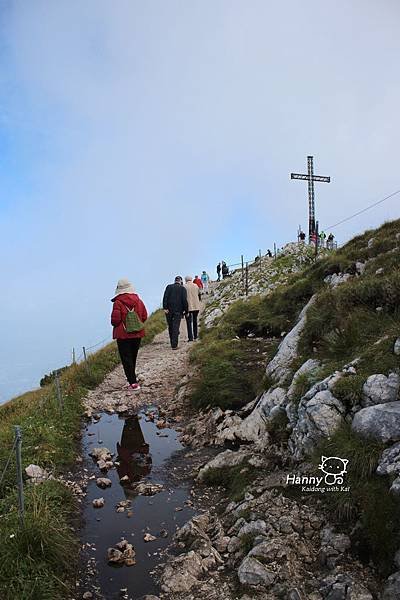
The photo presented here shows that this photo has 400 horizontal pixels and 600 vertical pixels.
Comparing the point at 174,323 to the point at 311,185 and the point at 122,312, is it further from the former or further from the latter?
the point at 311,185

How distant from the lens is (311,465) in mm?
5758

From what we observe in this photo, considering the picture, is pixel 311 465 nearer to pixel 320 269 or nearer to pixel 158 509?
pixel 158 509

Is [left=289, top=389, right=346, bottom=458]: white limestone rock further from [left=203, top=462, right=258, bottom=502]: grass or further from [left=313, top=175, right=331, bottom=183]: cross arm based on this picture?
[left=313, top=175, right=331, bottom=183]: cross arm

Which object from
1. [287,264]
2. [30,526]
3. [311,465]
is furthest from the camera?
[287,264]

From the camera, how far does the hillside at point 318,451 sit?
14.3 ft

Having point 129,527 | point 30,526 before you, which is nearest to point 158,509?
point 129,527

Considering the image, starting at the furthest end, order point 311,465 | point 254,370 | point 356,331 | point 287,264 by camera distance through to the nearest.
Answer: point 287,264 → point 254,370 → point 356,331 → point 311,465

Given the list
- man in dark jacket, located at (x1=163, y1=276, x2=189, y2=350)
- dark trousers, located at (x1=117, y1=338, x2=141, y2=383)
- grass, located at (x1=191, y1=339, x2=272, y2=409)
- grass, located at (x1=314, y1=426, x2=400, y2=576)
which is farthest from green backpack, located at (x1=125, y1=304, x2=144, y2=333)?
grass, located at (x1=314, y1=426, x2=400, y2=576)

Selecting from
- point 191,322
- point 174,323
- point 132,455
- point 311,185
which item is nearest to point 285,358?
point 132,455

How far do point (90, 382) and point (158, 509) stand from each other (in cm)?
749

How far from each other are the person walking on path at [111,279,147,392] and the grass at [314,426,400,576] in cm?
704

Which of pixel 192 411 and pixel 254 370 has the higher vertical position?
pixel 254 370

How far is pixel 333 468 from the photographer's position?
5.28 m

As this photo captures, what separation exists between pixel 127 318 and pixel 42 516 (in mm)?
6381
